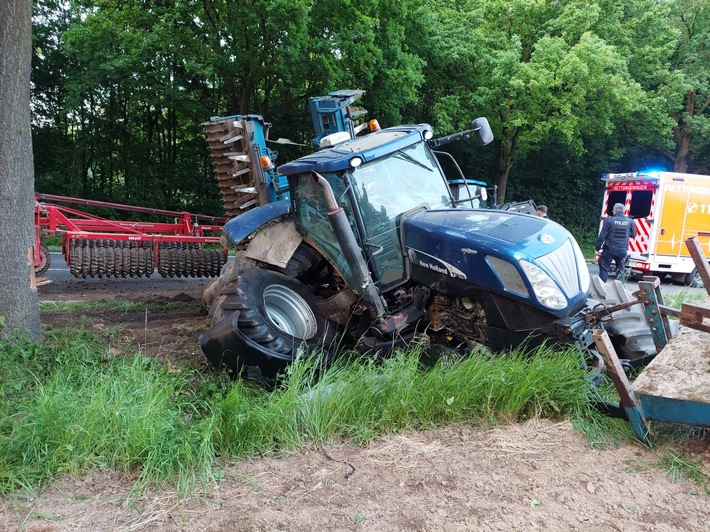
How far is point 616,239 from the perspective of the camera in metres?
10.0

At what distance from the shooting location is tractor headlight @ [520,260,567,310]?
4.07 metres

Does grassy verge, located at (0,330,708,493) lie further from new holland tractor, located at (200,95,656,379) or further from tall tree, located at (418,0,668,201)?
tall tree, located at (418,0,668,201)

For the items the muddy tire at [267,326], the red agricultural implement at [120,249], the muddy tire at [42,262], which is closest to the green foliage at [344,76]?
the red agricultural implement at [120,249]

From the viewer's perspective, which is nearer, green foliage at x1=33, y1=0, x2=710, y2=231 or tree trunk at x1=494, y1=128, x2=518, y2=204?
green foliage at x1=33, y1=0, x2=710, y2=231

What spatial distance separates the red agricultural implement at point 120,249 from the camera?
8.81 metres

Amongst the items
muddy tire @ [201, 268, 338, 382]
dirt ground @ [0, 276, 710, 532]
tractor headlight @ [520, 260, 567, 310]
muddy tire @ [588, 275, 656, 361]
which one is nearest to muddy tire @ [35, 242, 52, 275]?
muddy tire @ [201, 268, 338, 382]

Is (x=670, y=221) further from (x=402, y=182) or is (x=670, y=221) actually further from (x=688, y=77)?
(x=402, y=182)

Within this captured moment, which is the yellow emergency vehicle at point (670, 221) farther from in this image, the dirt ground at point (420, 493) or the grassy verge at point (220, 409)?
the dirt ground at point (420, 493)

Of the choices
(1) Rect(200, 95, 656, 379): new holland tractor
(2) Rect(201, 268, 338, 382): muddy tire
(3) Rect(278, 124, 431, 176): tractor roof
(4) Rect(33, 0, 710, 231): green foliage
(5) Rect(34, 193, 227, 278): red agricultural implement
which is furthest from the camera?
(4) Rect(33, 0, 710, 231): green foliage

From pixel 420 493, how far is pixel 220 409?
1.31 meters

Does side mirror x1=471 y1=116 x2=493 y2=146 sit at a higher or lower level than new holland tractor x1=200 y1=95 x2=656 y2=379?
higher

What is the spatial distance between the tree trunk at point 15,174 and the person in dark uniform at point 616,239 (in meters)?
9.21

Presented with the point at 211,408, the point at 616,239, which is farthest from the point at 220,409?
the point at 616,239

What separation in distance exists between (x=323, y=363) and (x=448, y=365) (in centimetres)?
106
